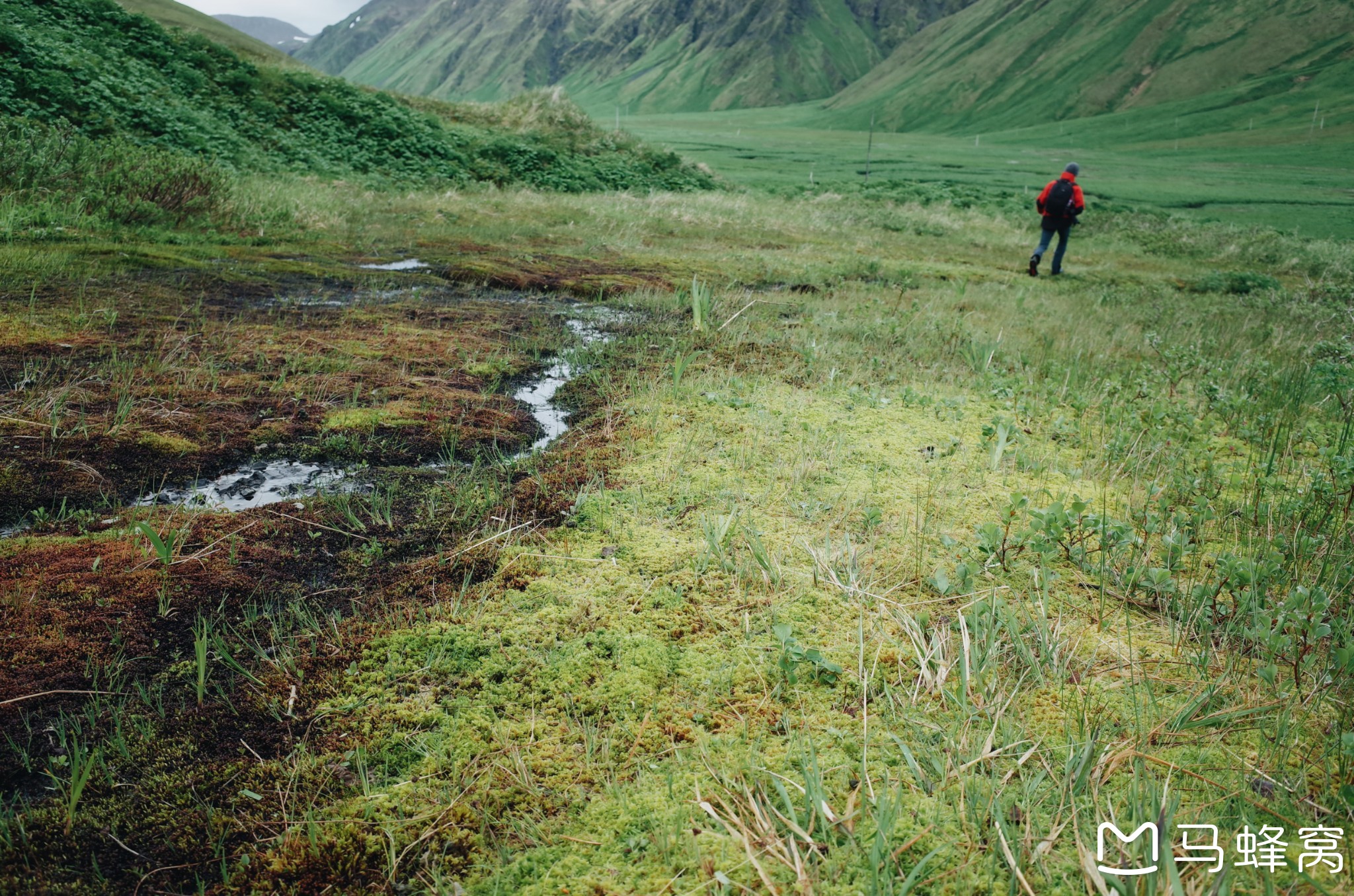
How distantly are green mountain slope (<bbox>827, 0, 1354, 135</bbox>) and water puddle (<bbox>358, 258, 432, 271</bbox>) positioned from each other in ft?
373

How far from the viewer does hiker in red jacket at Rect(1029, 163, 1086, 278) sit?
14273 mm

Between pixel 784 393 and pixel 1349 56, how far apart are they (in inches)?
5304

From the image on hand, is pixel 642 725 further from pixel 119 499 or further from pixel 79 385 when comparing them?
pixel 79 385

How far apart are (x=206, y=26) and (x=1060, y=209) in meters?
34.2

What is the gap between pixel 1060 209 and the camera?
14.4 meters

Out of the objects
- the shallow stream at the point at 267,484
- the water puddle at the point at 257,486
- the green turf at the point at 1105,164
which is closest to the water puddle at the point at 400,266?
the shallow stream at the point at 267,484

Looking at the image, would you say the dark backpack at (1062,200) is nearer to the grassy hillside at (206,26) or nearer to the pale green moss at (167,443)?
the pale green moss at (167,443)

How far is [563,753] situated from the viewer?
2.20m

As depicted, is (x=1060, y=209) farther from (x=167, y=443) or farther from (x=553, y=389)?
(x=167, y=443)

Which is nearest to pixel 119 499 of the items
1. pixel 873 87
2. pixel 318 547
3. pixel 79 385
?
pixel 318 547

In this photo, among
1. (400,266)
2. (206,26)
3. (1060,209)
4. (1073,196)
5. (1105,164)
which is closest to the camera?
(400,266)

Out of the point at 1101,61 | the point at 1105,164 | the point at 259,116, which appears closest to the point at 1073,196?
the point at 259,116

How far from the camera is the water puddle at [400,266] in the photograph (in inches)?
375

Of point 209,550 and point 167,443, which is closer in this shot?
point 209,550
